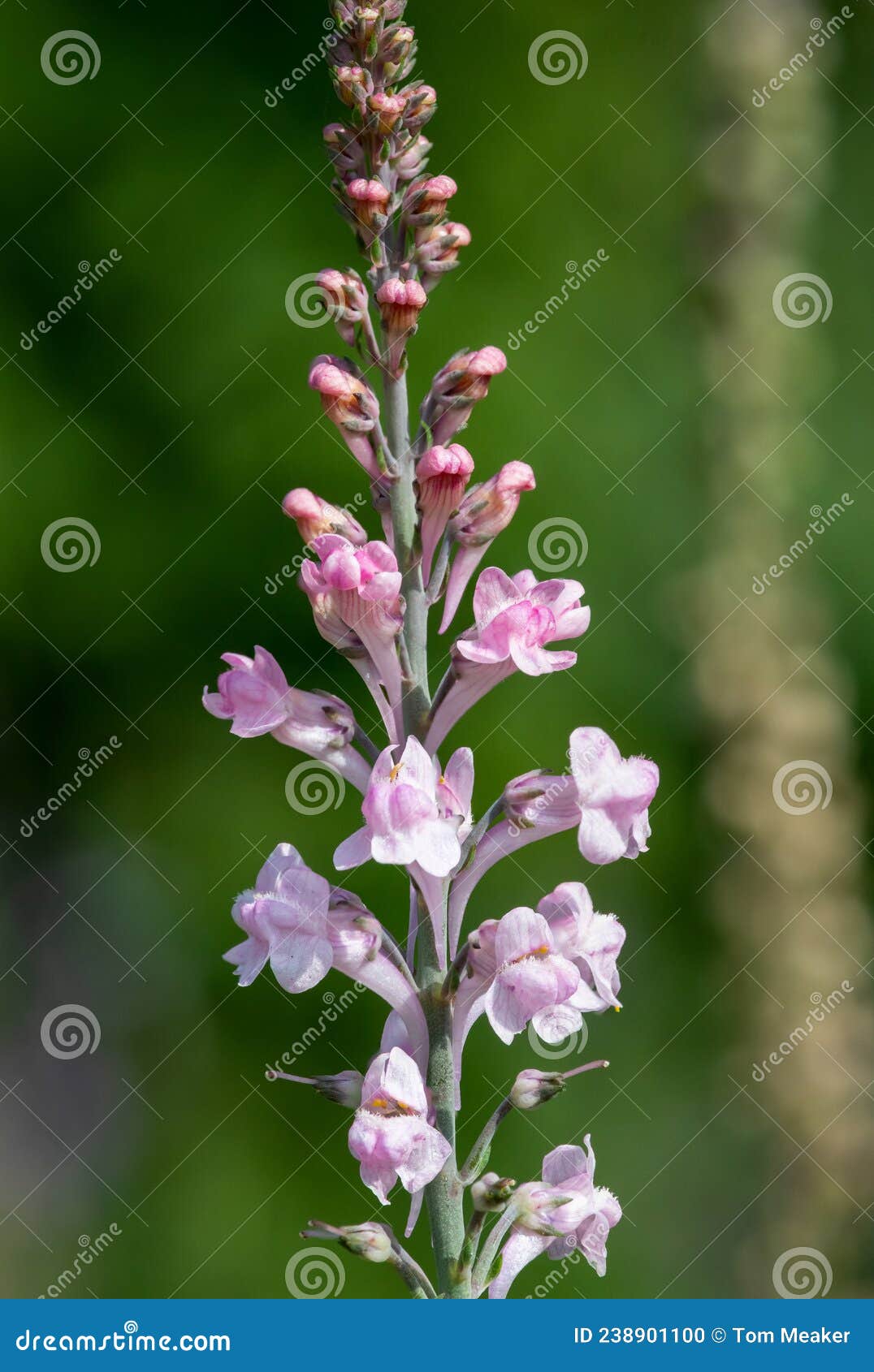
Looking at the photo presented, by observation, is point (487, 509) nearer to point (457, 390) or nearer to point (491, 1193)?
point (457, 390)

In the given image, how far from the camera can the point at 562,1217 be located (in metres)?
1.55

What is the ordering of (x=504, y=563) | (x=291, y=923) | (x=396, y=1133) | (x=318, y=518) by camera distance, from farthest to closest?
(x=504, y=563)
(x=318, y=518)
(x=291, y=923)
(x=396, y=1133)

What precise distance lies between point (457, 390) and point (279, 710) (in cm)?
45

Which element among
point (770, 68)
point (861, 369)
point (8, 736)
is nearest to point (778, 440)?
point (861, 369)

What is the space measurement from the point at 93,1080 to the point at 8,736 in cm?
116

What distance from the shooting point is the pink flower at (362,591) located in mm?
1489

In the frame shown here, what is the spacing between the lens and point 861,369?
4.88 m

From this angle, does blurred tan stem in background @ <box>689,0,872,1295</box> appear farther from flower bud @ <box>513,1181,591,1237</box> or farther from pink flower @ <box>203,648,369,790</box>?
pink flower @ <box>203,648,369,790</box>

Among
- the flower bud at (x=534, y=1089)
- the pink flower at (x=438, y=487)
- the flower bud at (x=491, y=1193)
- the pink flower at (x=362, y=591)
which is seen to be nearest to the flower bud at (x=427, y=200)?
the pink flower at (x=438, y=487)

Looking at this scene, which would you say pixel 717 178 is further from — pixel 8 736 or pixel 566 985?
pixel 566 985

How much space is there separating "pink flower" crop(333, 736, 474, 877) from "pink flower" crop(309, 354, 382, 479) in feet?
1.24

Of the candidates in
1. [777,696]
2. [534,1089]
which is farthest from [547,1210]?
[777,696]

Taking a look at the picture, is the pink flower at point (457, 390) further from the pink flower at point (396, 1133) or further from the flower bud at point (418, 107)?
the pink flower at point (396, 1133)

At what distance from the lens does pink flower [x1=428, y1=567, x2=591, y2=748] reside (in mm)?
1530
